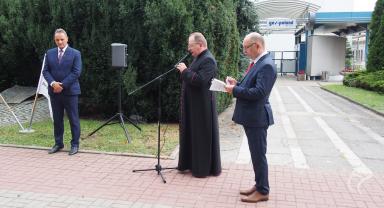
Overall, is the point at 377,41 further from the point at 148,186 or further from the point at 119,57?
the point at 148,186

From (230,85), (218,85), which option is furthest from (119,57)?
(230,85)

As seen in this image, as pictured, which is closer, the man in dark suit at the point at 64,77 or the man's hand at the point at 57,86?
the man's hand at the point at 57,86

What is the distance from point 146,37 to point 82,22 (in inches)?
59.7

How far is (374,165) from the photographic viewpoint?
662cm

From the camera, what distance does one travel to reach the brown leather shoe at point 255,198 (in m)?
4.85

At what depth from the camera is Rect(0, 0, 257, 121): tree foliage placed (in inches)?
360

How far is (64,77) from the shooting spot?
6.87 m

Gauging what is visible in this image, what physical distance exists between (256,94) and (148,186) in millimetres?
1875

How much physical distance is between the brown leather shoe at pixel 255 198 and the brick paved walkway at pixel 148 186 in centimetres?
6

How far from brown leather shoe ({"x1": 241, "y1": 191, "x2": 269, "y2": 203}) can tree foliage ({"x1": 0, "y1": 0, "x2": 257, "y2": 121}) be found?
16.0 ft

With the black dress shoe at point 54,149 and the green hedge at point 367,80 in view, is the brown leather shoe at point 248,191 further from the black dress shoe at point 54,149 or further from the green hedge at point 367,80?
the green hedge at point 367,80

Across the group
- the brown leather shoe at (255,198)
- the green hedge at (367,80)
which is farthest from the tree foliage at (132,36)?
the green hedge at (367,80)

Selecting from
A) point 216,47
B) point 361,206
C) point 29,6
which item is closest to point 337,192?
point 361,206

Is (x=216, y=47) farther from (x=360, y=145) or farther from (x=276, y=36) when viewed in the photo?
(x=276, y=36)
